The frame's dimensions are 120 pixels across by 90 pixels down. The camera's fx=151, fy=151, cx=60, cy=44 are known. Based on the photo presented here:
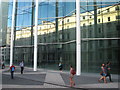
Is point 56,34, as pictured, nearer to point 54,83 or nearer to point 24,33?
point 24,33

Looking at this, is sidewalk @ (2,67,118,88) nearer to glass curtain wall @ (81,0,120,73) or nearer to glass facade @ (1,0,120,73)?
glass curtain wall @ (81,0,120,73)

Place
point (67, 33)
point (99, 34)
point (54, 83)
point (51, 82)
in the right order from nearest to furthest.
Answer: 1. point (54, 83)
2. point (51, 82)
3. point (99, 34)
4. point (67, 33)

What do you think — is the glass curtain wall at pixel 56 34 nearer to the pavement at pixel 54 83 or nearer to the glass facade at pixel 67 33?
the glass facade at pixel 67 33

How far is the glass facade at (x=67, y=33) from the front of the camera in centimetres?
1800

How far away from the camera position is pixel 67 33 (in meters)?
22.0

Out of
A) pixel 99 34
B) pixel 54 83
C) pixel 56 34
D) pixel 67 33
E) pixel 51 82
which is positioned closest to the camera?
pixel 54 83

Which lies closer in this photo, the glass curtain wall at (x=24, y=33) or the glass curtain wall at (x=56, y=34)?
the glass curtain wall at (x=56, y=34)

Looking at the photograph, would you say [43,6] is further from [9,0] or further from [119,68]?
[119,68]

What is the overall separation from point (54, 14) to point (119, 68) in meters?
12.6

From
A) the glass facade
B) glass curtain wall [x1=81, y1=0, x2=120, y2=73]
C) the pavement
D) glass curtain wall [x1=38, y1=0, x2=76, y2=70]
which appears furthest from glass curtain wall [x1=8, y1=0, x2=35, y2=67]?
the pavement

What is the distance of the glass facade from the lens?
1800 centimetres

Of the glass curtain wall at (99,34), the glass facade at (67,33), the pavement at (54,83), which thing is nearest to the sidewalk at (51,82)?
the pavement at (54,83)

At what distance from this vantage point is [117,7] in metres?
18.0

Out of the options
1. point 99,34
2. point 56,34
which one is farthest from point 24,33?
point 99,34
